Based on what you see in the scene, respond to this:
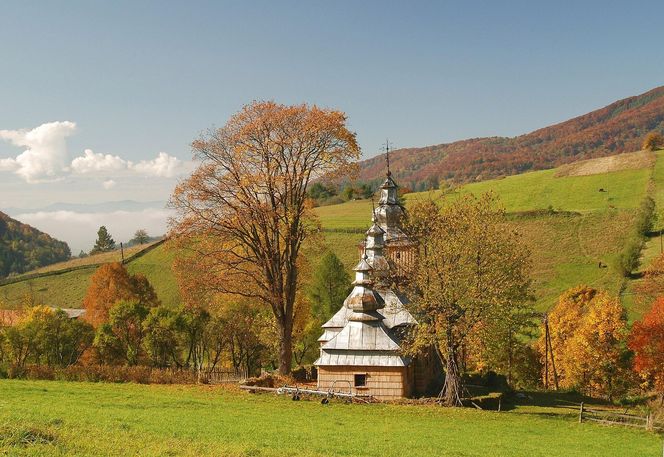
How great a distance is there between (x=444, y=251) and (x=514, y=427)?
8.98m

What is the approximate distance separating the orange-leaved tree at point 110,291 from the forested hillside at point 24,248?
7884 cm

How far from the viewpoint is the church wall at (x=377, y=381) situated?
31109mm

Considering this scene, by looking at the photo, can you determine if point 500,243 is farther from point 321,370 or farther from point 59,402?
point 59,402

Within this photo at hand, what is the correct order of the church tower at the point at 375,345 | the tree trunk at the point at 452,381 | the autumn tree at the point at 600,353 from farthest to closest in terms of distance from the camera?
the autumn tree at the point at 600,353 → the church tower at the point at 375,345 → the tree trunk at the point at 452,381

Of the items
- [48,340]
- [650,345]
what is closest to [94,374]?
[48,340]

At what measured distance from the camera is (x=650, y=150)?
406ft

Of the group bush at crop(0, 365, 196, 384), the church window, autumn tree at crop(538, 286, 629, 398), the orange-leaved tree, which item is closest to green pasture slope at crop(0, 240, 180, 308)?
the orange-leaved tree

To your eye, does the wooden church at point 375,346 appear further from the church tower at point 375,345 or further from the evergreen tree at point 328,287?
the evergreen tree at point 328,287

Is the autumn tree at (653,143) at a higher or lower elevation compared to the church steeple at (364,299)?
higher

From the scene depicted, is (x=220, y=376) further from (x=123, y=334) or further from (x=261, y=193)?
(x=261, y=193)

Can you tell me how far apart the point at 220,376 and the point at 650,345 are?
29.6 metres

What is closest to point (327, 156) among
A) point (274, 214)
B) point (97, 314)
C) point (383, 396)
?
point (274, 214)

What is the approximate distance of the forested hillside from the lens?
130 m

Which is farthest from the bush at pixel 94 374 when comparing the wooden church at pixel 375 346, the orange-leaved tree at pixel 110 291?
the orange-leaved tree at pixel 110 291
